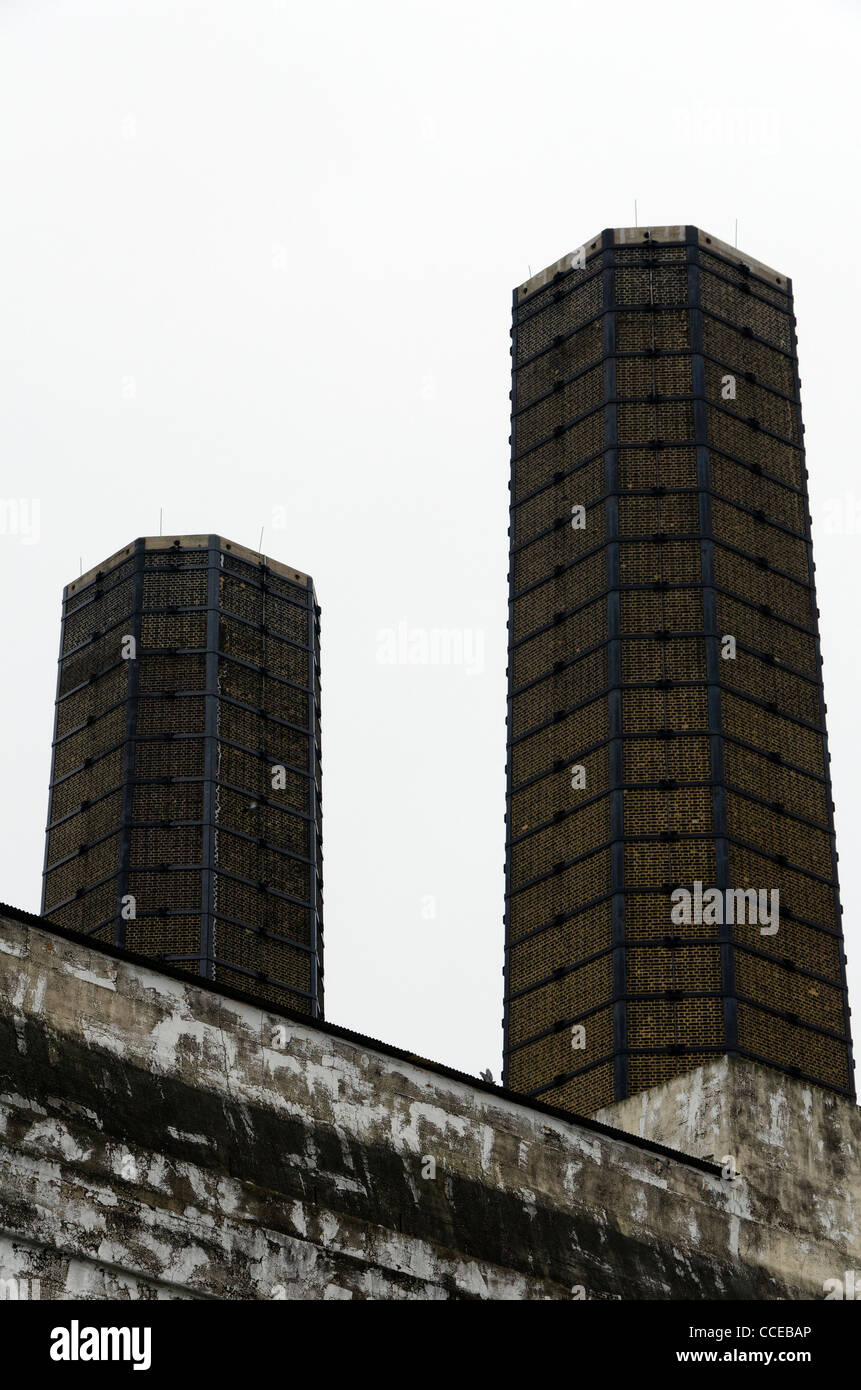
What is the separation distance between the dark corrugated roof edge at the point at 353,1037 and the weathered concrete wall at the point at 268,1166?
0.04 meters

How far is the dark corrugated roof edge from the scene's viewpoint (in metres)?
23.0

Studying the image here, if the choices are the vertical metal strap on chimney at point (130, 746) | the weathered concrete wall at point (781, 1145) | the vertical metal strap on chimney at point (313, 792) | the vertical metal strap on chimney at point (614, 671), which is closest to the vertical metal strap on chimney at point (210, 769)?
the vertical metal strap on chimney at point (130, 746)

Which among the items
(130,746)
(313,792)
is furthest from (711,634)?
(130,746)

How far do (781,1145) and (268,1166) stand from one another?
379 inches

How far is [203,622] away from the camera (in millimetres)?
49344

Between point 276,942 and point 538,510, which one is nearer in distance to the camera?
point 538,510

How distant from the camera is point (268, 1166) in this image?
→ 2367cm

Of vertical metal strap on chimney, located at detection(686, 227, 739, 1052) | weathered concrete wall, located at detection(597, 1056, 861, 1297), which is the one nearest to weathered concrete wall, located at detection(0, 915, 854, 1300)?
weathered concrete wall, located at detection(597, 1056, 861, 1297)

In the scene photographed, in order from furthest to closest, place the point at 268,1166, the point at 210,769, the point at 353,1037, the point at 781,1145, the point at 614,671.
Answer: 1. the point at 210,769
2. the point at 614,671
3. the point at 781,1145
4. the point at 353,1037
5. the point at 268,1166

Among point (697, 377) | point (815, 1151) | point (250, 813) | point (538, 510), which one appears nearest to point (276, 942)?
point (250, 813)

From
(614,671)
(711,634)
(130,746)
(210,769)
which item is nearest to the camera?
(614,671)

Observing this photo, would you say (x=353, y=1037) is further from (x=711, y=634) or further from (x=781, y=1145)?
(x=711, y=634)
